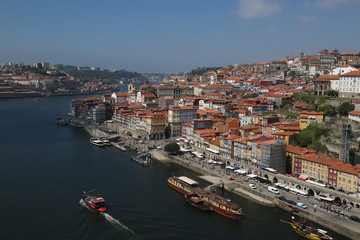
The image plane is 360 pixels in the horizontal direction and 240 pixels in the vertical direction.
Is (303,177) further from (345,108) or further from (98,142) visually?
(98,142)

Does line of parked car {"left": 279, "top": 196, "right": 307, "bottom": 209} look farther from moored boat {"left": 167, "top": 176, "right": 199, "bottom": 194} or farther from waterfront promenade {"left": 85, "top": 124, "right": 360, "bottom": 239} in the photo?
moored boat {"left": 167, "top": 176, "right": 199, "bottom": 194}

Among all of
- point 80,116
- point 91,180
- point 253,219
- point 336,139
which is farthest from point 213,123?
point 80,116

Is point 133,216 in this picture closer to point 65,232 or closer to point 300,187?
point 65,232

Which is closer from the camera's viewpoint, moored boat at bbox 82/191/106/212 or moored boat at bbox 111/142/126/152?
moored boat at bbox 82/191/106/212

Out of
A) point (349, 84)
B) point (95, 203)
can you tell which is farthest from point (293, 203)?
point (349, 84)

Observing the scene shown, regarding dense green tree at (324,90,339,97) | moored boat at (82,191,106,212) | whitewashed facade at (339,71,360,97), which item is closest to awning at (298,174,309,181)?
moored boat at (82,191,106,212)

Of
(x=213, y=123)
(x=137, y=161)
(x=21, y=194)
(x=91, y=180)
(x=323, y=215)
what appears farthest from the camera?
(x=213, y=123)

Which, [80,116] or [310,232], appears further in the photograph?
[80,116]
